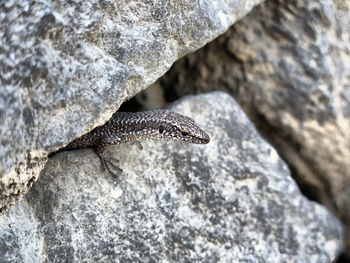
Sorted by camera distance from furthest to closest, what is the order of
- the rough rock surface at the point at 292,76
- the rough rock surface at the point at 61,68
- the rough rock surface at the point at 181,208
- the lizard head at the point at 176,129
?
the rough rock surface at the point at 292,76 < the lizard head at the point at 176,129 < the rough rock surface at the point at 181,208 < the rough rock surface at the point at 61,68

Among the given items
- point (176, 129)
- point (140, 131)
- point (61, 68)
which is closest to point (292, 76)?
point (176, 129)

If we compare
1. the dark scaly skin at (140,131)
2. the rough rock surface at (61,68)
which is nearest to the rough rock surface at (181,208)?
the dark scaly skin at (140,131)

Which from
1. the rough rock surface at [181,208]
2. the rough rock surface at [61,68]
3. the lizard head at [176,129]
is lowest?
the rough rock surface at [181,208]

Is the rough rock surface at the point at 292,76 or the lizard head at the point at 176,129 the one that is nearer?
the lizard head at the point at 176,129

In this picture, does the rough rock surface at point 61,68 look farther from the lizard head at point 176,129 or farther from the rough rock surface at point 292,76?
the rough rock surface at point 292,76

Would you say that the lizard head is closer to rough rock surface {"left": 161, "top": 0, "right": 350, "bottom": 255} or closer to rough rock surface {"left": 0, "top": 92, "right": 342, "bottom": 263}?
rough rock surface {"left": 0, "top": 92, "right": 342, "bottom": 263}

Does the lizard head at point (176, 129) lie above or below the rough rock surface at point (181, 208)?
above

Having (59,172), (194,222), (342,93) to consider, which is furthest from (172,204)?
(342,93)

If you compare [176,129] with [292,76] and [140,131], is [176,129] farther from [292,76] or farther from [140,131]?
[292,76]
